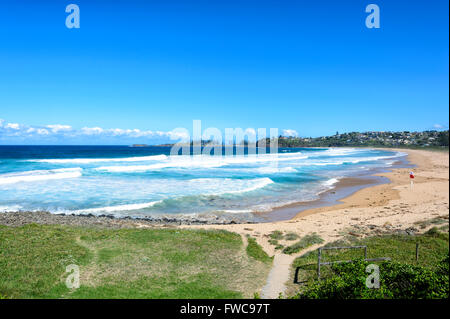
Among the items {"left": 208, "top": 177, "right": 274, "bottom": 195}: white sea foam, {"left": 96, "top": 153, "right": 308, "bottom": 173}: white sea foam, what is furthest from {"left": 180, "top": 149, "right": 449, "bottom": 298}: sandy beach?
{"left": 96, "top": 153, "right": 308, "bottom": 173}: white sea foam

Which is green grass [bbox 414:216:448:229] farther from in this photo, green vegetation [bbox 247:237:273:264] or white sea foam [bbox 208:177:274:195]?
white sea foam [bbox 208:177:274:195]

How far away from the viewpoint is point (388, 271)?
27.3ft

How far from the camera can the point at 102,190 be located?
29812 mm

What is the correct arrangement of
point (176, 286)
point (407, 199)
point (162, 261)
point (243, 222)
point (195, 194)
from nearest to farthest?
point (176, 286) < point (162, 261) < point (243, 222) < point (407, 199) < point (195, 194)

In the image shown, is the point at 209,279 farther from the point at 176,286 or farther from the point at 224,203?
the point at 224,203

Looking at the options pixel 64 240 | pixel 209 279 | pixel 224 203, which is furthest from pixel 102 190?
pixel 209 279

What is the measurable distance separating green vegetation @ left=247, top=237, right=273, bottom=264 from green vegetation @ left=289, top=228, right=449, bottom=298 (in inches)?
48.8

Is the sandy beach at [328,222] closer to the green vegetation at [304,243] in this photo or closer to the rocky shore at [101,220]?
the rocky shore at [101,220]

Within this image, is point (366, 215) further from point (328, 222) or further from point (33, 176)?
point (33, 176)

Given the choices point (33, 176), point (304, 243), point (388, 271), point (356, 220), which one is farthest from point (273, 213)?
point (33, 176)

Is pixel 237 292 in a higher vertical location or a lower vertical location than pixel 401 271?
lower

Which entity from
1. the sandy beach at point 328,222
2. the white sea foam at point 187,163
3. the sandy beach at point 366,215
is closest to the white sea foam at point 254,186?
the sandy beach at point 328,222

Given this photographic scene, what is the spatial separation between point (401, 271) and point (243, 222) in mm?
12074
